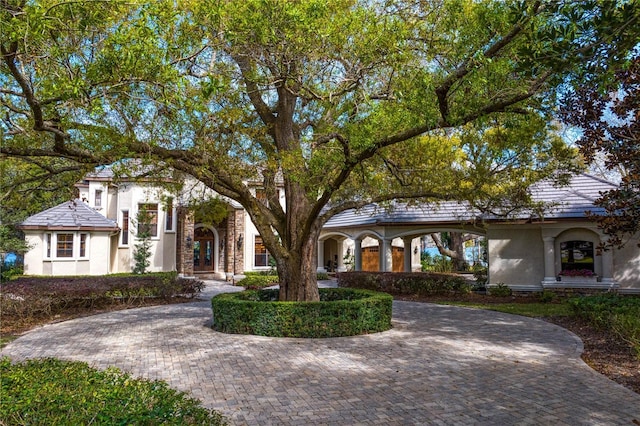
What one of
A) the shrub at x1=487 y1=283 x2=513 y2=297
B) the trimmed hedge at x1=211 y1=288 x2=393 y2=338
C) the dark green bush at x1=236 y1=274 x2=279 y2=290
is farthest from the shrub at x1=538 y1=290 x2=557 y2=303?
the dark green bush at x1=236 y1=274 x2=279 y2=290

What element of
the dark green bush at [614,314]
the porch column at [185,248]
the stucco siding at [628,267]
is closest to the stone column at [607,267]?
the stucco siding at [628,267]

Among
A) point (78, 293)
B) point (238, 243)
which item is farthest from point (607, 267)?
point (238, 243)

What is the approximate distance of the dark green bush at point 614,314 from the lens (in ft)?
29.1

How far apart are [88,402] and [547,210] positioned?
17807 mm

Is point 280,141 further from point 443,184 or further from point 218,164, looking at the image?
point 443,184

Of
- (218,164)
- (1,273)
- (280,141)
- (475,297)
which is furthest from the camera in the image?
(1,273)

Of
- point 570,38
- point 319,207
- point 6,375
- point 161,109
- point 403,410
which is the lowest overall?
point 403,410

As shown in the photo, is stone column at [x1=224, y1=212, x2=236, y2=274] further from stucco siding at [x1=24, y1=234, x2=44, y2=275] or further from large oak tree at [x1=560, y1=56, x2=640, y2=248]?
large oak tree at [x1=560, y1=56, x2=640, y2=248]

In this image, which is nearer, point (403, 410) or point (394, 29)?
point (403, 410)

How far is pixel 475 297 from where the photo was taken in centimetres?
1845

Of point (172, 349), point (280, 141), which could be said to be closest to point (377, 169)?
point (280, 141)

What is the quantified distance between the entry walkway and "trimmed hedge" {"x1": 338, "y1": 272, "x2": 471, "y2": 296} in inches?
263

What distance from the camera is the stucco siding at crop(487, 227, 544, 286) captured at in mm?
18562

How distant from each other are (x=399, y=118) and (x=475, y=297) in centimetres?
1273
